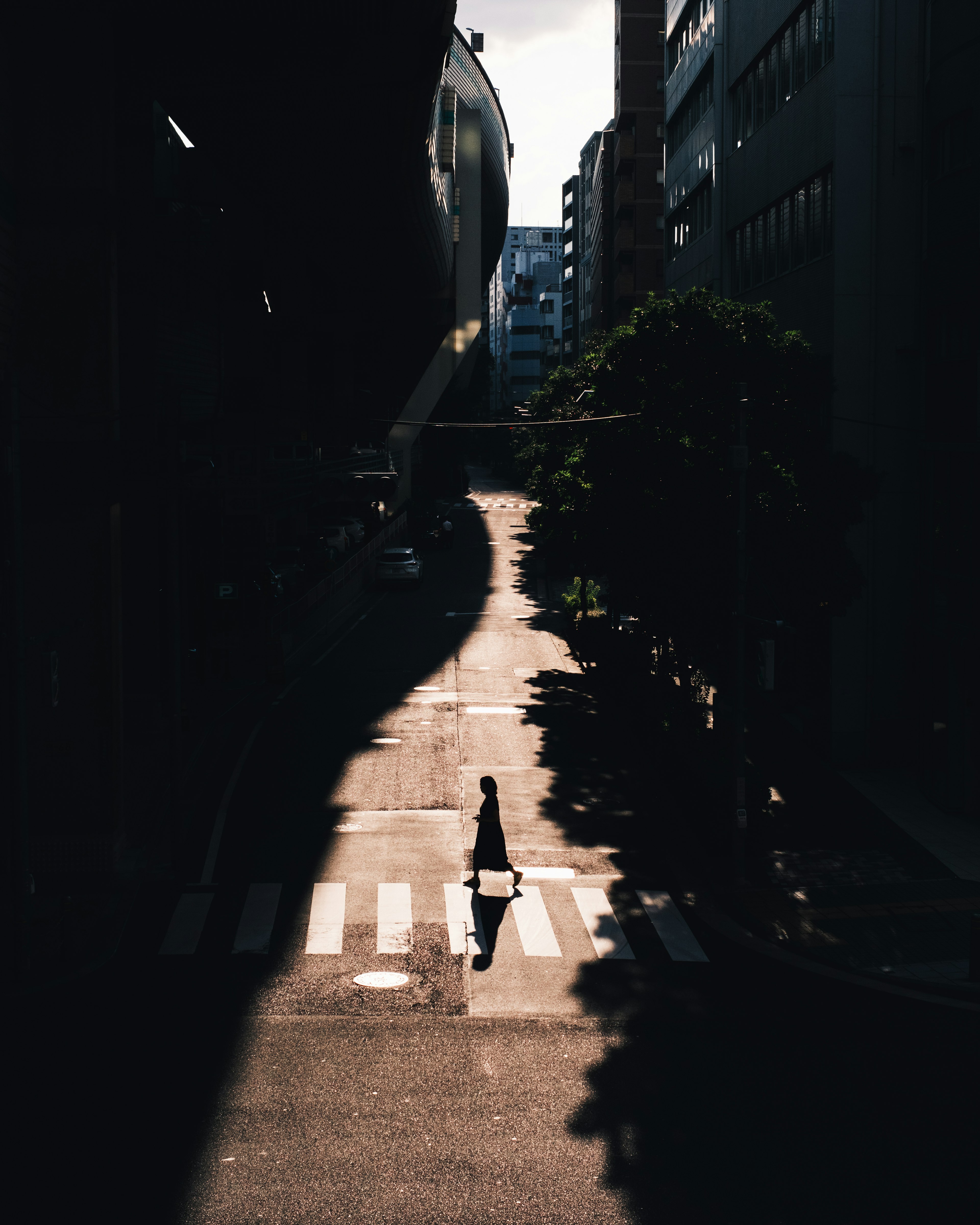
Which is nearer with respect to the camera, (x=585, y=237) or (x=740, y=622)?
(x=740, y=622)

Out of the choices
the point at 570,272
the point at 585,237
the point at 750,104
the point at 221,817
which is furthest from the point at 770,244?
the point at 570,272

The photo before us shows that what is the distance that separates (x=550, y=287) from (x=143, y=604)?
527 feet

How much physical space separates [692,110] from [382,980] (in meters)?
38.8

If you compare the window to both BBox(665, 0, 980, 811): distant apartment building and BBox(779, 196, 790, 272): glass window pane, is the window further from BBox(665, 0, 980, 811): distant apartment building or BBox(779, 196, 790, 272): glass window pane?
BBox(665, 0, 980, 811): distant apartment building

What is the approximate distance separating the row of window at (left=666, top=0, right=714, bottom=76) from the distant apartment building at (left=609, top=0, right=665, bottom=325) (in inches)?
1250

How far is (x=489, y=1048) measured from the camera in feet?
40.0

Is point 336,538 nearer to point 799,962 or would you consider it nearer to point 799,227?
point 799,227

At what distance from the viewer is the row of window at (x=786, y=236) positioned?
2764cm

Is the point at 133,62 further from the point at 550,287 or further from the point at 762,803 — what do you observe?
Answer: the point at 550,287

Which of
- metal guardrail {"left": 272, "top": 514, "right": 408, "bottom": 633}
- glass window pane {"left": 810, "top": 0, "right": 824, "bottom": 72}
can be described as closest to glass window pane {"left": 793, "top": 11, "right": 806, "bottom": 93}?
glass window pane {"left": 810, "top": 0, "right": 824, "bottom": 72}

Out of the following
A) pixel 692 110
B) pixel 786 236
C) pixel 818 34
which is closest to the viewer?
pixel 818 34

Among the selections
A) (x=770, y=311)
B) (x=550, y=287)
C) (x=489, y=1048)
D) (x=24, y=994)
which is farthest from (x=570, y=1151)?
(x=550, y=287)

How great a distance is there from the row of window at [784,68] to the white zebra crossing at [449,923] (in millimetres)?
20724

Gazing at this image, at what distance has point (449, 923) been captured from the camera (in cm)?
1647
